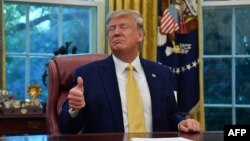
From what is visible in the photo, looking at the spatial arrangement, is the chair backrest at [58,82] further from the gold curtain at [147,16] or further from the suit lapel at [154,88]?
the gold curtain at [147,16]

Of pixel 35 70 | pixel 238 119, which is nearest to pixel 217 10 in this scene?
pixel 238 119

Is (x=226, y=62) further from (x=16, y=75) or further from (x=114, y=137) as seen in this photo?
(x=114, y=137)

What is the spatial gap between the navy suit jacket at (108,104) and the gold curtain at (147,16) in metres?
1.38

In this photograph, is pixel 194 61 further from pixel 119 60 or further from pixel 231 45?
pixel 119 60

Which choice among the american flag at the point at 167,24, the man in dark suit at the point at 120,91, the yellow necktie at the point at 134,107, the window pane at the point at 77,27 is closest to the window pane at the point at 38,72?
the window pane at the point at 77,27

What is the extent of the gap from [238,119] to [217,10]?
1055 millimetres

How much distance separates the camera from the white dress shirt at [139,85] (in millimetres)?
2189

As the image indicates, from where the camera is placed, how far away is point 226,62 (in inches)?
163

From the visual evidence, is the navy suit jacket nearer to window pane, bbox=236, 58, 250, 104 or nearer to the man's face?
the man's face

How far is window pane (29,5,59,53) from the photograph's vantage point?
3.93 metres

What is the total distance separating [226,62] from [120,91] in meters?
2.18

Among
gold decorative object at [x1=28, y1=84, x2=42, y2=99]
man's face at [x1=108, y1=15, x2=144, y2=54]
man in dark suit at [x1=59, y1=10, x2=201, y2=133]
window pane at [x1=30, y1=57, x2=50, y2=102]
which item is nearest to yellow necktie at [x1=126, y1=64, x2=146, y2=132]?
man in dark suit at [x1=59, y1=10, x2=201, y2=133]

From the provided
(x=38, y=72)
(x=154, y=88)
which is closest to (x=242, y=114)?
(x=38, y=72)

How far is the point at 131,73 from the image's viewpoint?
2.29 m
